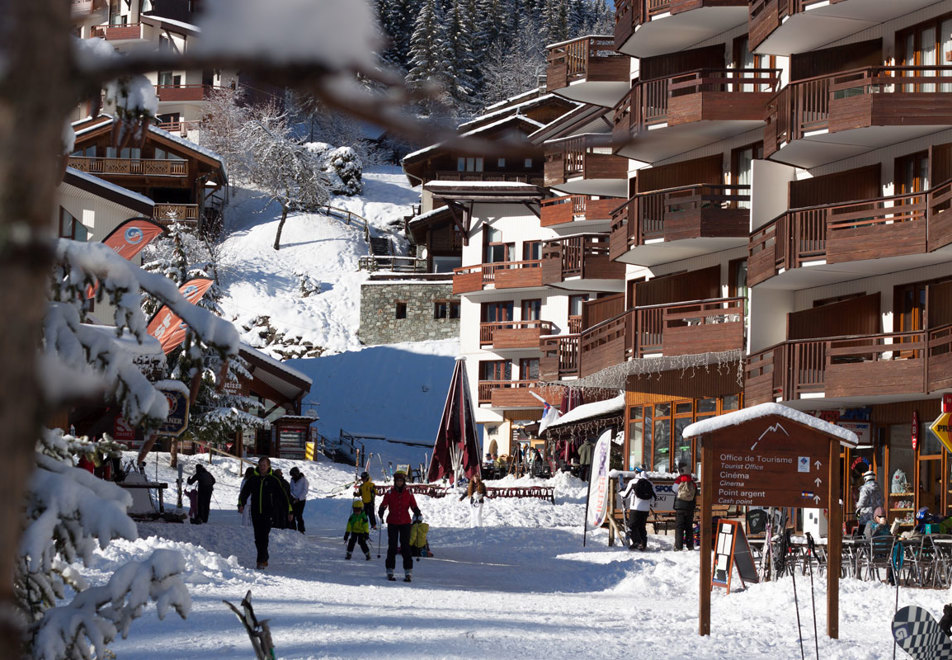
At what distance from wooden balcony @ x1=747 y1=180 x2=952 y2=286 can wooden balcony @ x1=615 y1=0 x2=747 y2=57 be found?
17.3 ft

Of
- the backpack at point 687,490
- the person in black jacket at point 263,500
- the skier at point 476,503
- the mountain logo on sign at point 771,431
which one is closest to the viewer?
the mountain logo on sign at point 771,431

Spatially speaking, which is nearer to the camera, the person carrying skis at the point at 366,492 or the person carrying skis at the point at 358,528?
the person carrying skis at the point at 358,528

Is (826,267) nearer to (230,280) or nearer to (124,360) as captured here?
(124,360)

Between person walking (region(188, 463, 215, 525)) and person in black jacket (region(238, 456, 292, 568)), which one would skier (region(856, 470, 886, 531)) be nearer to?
person in black jacket (region(238, 456, 292, 568))

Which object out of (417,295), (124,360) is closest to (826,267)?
(124,360)

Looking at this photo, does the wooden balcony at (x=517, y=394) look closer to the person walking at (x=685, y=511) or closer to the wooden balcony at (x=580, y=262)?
the wooden balcony at (x=580, y=262)

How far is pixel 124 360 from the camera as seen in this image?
5461 millimetres

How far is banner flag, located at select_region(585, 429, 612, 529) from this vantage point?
22125 millimetres

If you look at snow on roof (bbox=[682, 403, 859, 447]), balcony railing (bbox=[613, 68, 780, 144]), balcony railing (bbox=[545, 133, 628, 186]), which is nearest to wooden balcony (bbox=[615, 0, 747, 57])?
balcony railing (bbox=[613, 68, 780, 144])

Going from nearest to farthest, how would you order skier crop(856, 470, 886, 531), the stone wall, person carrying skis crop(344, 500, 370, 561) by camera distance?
skier crop(856, 470, 886, 531)
person carrying skis crop(344, 500, 370, 561)
the stone wall

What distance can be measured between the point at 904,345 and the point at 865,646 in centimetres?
1212

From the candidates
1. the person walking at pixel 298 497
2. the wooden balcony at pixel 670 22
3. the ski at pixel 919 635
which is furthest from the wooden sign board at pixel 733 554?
the wooden balcony at pixel 670 22

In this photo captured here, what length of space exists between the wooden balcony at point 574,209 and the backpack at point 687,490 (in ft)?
66.0

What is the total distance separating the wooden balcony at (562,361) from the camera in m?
36.2
